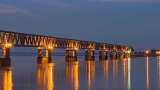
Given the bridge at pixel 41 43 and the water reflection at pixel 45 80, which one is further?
the bridge at pixel 41 43

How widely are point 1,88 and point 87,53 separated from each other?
464 feet

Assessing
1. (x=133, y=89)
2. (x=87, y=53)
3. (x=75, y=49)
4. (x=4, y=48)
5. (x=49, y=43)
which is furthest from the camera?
(x=87, y=53)

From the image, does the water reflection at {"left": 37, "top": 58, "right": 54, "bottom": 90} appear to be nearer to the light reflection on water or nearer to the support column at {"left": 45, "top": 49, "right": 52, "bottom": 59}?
the light reflection on water

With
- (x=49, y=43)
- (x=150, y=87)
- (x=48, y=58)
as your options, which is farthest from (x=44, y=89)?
(x=49, y=43)

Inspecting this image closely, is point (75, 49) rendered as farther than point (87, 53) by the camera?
No

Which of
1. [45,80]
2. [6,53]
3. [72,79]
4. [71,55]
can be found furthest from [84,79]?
[71,55]

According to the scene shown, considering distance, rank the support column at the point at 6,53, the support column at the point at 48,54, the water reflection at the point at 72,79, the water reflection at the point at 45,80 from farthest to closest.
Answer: the support column at the point at 48,54
the support column at the point at 6,53
the water reflection at the point at 72,79
the water reflection at the point at 45,80

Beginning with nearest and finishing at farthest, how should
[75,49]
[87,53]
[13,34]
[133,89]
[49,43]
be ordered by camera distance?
1. [133,89]
2. [13,34]
3. [49,43]
4. [75,49]
5. [87,53]

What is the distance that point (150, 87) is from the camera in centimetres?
4481

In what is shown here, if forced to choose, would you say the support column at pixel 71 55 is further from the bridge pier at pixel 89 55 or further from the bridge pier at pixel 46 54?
the bridge pier at pixel 46 54

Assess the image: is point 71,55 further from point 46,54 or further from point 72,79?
point 72,79

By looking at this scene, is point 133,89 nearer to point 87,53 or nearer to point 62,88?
point 62,88

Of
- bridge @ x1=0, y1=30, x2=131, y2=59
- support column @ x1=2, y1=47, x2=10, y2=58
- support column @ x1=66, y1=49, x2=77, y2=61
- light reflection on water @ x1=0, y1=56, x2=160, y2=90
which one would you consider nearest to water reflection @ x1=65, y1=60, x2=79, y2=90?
light reflection on water @ x1=0, y1=56, x2=160, y2=90

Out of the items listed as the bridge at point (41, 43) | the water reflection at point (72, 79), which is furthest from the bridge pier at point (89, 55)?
the water reflection at point (72, 79)
